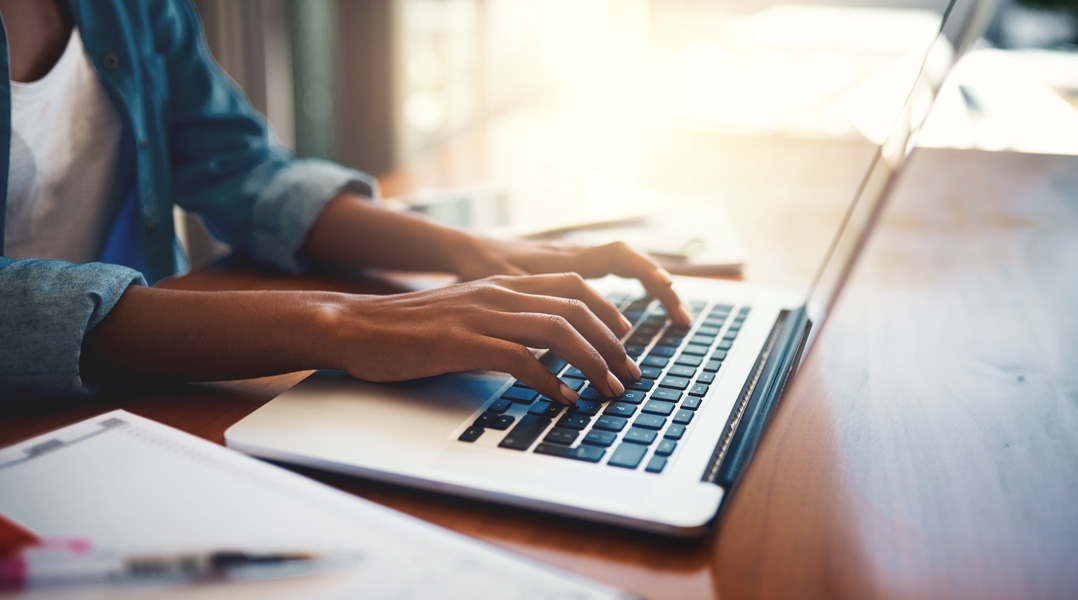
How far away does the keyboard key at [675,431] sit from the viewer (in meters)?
0.47

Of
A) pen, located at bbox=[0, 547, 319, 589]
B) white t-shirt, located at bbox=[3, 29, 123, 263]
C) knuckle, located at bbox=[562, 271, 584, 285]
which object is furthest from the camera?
white t-shirt, located at bbox=[3, 29, 123, 263]

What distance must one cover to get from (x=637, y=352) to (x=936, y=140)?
1389mm

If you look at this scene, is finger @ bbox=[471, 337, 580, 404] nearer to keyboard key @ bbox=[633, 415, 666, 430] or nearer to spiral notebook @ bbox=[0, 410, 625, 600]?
keyboard key @ bbox=[633, 415, 666, 430]

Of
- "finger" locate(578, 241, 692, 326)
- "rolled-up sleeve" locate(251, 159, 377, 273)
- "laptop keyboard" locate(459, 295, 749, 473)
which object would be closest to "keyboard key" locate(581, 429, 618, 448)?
"laptop keyboard" locate(459, 295, 749, 473)

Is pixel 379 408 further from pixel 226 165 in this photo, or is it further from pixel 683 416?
pixel 226 165

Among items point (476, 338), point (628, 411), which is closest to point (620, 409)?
point (628, 411)

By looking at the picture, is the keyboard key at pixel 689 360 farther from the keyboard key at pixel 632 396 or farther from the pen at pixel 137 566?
the pen at pixel 137 566

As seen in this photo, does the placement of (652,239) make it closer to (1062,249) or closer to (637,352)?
(637,352)

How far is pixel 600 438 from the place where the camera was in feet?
1.51

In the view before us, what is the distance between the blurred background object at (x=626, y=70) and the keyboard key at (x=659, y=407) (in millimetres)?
843

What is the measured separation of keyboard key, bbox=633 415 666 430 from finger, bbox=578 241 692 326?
0.66 feet

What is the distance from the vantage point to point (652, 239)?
96cm

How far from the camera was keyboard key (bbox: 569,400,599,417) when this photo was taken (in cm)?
50

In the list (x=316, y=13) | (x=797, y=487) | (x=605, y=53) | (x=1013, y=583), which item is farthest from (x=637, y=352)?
(x=605, y=53)
